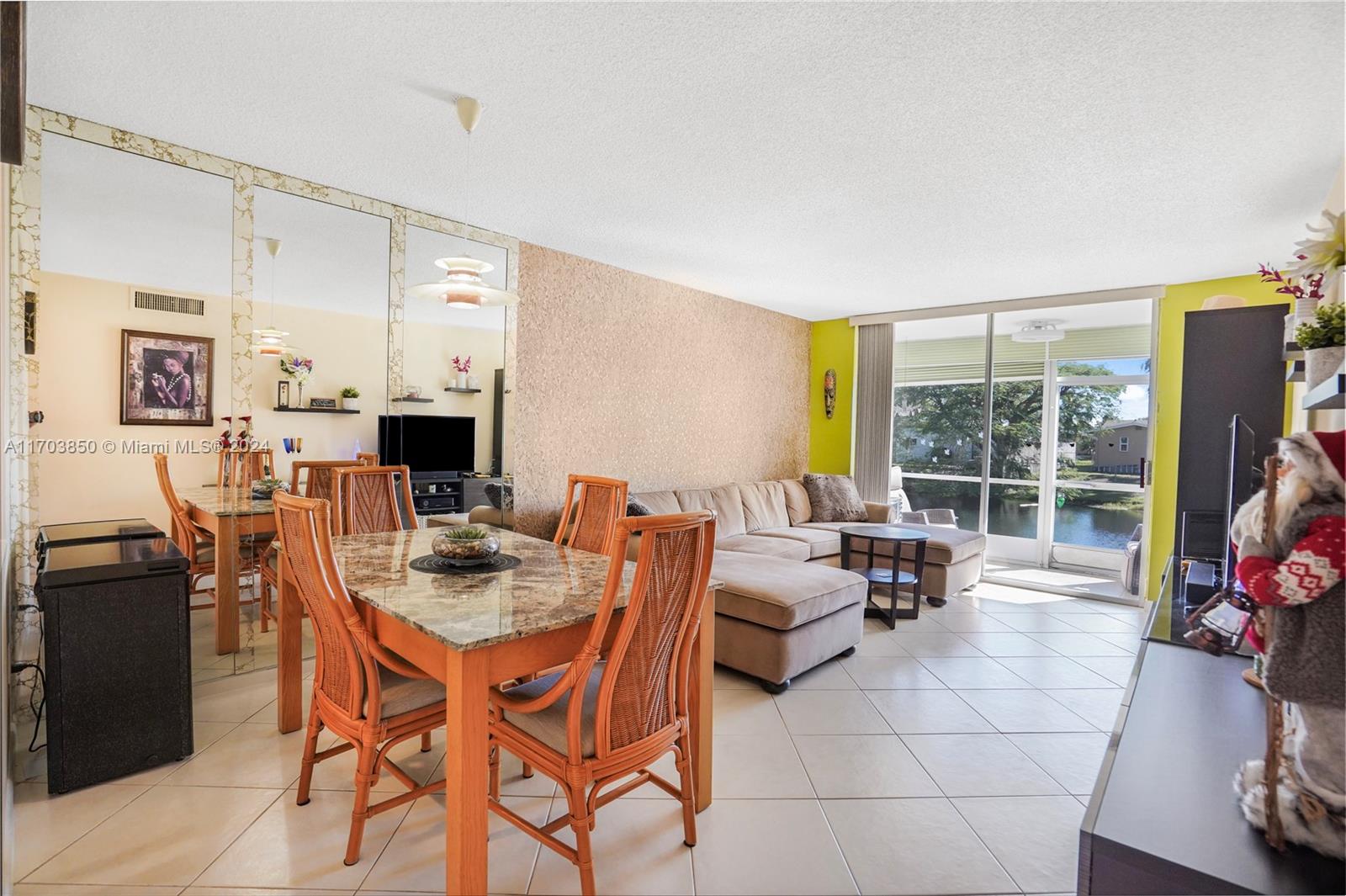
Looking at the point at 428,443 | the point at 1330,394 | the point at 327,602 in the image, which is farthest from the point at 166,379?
the point at 1330,394

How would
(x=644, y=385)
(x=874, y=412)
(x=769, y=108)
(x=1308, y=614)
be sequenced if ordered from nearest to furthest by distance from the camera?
(x=1308, y=614) → (x=769, y=108) → (x=644, y=385) → (x=874, y=412)

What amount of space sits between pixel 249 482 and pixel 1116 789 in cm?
363

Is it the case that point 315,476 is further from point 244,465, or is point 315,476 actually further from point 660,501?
point 660,501

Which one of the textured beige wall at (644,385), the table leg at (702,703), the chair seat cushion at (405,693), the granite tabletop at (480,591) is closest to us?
the granite tabletop at (480,591)

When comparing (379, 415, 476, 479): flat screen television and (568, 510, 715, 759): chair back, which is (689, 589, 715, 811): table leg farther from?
(379, 415, 476, 479): flat screen television

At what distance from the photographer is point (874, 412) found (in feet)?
21.1

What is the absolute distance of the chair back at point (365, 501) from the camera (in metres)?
3.01

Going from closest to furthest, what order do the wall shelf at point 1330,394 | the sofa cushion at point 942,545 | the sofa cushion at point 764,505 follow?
the wall shelf at point 1330,394, the sofa cushion at point 942,545, the sofa cushion at point 764,505

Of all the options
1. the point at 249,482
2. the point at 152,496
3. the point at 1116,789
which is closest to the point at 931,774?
the point at 1116,789

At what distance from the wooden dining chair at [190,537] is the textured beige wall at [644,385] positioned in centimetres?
167

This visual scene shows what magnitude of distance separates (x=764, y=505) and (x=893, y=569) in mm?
1454

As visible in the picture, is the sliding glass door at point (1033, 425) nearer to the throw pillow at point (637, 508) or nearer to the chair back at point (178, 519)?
the throw pillow at point (637, 508)

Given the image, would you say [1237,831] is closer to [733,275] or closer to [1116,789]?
[1116,789]

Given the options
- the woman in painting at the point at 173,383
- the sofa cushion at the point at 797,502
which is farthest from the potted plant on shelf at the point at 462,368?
the sofa cushion at the point at 797,502
